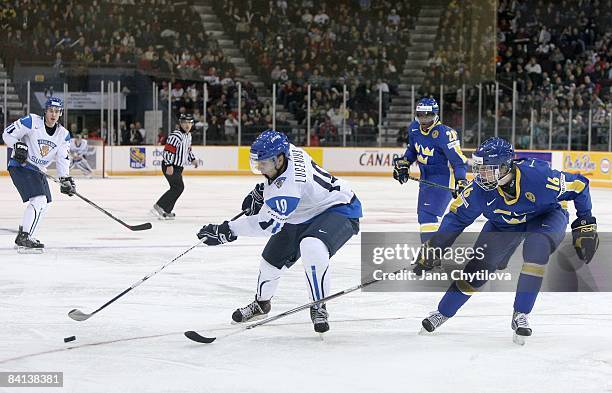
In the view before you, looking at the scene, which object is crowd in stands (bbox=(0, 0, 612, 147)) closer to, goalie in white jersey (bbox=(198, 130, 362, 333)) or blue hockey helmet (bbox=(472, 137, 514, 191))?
goalie in white jersey (bbox=(198, 130, 362, 333))

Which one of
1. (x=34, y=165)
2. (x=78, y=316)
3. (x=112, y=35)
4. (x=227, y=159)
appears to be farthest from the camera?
(x=112, y=35)

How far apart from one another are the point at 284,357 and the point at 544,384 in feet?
3.65

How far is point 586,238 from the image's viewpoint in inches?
189

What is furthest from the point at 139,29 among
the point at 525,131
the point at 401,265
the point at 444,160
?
the point at 401,265

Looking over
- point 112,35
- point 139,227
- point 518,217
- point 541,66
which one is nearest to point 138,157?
point 112,35

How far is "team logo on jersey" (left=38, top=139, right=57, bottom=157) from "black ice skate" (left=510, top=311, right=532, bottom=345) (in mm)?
4981

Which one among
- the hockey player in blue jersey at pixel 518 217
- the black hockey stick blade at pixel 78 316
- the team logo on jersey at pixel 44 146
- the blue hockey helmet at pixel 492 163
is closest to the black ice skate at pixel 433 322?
the hockey player in blue jersey at pixel 518 217

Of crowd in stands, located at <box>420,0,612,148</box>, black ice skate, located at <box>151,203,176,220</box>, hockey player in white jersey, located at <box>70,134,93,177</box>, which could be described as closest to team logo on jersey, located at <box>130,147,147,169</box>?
hockey player in white jersey, located at <box>70,134,93,177</box>

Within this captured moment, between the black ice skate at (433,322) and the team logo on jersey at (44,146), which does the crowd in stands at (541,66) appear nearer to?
the team logo on jersey at (44,146)

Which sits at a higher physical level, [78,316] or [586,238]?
[586,238]

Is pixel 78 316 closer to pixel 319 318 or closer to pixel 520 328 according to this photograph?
pixel 319 318

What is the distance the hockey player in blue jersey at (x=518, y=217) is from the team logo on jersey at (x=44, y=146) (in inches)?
180

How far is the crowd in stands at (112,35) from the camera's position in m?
21.8

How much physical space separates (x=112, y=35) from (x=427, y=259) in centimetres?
1867
